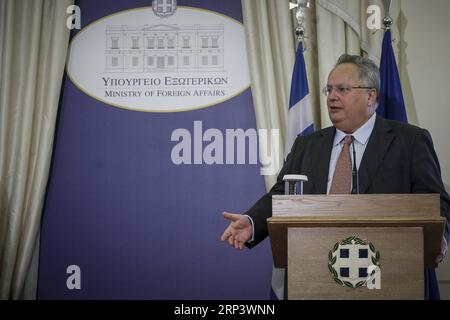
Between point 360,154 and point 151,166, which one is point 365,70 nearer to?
point 360,154

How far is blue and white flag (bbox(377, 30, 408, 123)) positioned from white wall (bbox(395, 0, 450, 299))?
1.07 feet

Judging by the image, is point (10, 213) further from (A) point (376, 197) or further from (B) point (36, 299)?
(A) point (376, 197)

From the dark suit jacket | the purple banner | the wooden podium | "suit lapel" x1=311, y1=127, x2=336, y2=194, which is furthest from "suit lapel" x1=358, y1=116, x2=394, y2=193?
the purple banner

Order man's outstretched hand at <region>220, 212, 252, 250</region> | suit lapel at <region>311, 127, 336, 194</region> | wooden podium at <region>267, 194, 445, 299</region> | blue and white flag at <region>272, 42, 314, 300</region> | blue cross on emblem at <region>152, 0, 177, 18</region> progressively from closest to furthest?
wooden podium at <region>267, 194, 445, 299</region> < man's outstretched hand at <region>220, 212, 252, 250</region> < suit lapel at <region>311, 127, 336, 194</region> < blue and white flag at <region>272, 42, 314, 300</region> < blue cross on emblem at <region>152, 0, 177, 18</region>

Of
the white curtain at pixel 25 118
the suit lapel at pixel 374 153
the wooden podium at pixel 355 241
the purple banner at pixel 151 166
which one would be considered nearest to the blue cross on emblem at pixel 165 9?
the purple banner at pixel 151 166

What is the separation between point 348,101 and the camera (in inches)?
135

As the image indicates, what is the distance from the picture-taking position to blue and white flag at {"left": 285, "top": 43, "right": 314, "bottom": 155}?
4.30m

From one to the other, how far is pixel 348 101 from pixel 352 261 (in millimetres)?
1336

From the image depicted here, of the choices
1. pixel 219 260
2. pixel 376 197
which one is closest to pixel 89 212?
pixel 219 260

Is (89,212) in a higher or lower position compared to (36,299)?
higher

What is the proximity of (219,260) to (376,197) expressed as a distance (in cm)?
251

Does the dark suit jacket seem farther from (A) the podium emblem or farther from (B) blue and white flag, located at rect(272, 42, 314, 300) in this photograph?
(B) blue and white flag, located at rect(272, 42, 314, 300)

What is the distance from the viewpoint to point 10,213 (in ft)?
15.5
